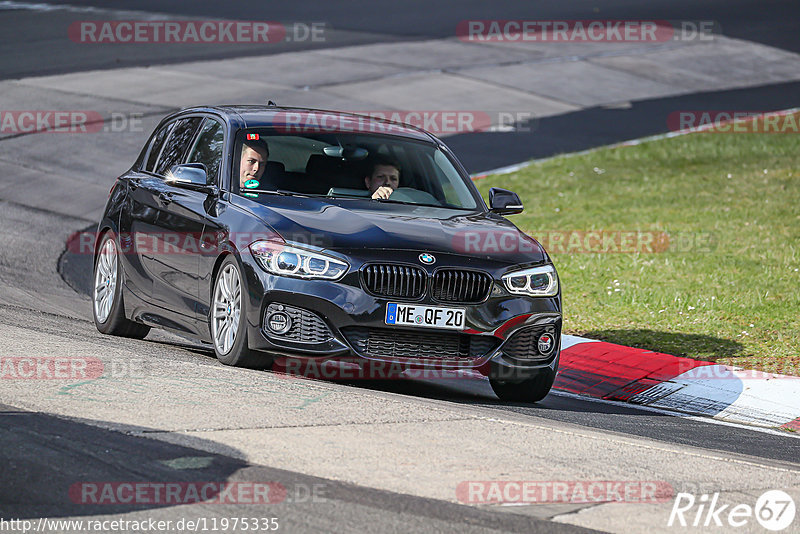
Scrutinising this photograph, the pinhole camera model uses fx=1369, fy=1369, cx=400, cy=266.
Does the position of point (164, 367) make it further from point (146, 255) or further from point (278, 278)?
point (146, 255)

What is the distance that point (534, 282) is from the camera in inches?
329

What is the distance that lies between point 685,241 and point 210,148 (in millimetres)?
7219

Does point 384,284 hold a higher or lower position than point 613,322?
higher

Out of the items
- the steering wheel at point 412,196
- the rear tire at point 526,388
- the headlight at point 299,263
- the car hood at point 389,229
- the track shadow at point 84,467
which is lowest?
the rear tire at point 526,388

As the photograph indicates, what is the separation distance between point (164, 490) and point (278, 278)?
270 cm

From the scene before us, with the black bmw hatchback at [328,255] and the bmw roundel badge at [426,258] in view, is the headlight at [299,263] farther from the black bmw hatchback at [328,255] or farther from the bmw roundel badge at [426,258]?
the bmw roundel badge at [426,258]

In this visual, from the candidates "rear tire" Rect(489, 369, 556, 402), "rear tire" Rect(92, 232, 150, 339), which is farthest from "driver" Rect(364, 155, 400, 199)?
"rear tire" Rect(92, 232, 150, 339)

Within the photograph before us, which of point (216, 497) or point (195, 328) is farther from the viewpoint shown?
point (195, 328)

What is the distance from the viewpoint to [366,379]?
9023 millimetres

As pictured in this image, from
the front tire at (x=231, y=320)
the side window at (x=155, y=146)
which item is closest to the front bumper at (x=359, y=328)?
the front tire at (x=231, y=320)

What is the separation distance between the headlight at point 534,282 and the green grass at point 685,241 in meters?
2.59

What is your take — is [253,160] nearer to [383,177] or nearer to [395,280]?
[383,177]

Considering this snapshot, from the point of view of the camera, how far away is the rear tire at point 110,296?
9.96m

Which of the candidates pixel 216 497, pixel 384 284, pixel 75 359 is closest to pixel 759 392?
pixel 384 284
